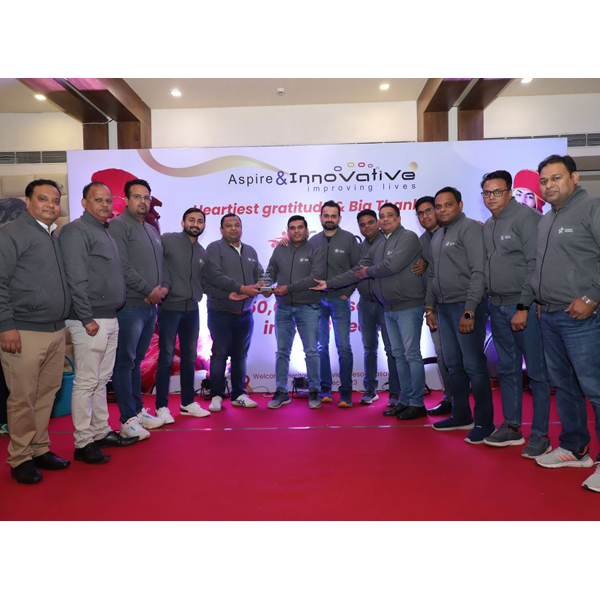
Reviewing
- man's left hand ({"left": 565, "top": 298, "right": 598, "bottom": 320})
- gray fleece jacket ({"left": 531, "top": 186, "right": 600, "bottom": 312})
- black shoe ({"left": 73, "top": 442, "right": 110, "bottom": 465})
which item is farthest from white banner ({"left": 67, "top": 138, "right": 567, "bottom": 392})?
man's left hand ({"left": 565, "top": 298, "right": 598, "bottom": 320})

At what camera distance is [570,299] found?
262 centimetres

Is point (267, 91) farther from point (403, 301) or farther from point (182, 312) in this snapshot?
point (403, 301)

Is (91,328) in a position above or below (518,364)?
above

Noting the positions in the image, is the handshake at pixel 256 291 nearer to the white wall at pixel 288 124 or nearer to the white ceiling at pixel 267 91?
the white ceiling at pixel 267 91

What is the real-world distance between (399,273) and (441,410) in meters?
1.26

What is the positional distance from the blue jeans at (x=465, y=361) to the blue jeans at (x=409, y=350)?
440 mm

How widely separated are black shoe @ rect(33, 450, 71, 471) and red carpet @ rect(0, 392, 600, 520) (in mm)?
50

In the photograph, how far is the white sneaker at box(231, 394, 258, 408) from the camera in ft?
15.2

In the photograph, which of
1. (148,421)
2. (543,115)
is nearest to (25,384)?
(148,421)

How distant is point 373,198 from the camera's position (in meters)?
5.42

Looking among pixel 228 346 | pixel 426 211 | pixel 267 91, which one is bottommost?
pixel 228 346

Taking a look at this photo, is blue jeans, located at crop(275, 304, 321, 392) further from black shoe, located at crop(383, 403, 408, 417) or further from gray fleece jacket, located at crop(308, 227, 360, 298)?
black shoe, located at crop(383, 403, 408, 417)

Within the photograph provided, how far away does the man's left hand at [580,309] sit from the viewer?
2.54 m
